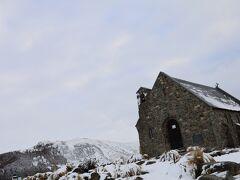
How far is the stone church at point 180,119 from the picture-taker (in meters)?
27.5

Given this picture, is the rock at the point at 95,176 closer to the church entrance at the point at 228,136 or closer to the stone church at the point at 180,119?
the stone church at the point at 180,119

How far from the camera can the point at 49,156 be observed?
182ft

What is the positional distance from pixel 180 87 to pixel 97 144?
154 feet

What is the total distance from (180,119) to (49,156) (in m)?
32.5

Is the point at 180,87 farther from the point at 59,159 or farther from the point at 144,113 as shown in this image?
the point at 59,159

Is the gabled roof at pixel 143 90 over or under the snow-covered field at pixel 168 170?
over

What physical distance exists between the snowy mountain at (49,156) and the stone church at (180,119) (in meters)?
5.92

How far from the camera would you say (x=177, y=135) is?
1242 inches

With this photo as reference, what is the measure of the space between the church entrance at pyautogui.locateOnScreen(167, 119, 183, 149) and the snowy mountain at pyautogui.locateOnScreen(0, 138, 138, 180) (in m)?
7.07

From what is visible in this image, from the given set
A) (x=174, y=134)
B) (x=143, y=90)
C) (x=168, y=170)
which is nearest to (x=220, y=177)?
(x=168, y=170)

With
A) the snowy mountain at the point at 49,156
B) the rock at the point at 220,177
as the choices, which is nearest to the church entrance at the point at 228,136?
the snowy mountain at the point at 49,156

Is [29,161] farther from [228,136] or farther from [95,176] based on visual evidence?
[95,176]

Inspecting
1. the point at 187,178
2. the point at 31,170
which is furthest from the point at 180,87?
the point at 31,170

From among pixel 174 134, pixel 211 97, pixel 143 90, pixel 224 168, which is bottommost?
pixel 224 168
